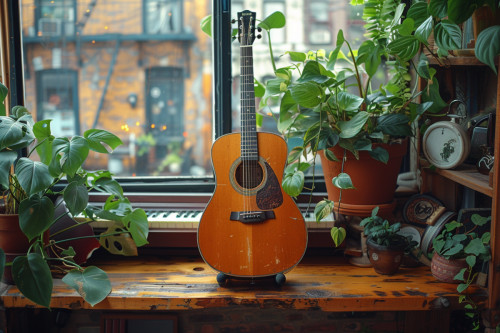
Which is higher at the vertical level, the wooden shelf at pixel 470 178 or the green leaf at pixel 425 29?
the green leaf at pixel 425 29

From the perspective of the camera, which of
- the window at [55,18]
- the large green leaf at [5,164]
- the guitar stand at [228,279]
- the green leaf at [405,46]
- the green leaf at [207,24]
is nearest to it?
the large green leaf at [5,164]

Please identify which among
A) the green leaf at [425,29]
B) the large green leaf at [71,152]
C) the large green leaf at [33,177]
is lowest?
the large green leaf at [33,177]

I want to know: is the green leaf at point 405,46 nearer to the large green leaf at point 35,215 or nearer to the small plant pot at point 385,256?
the small plant pot at point 385,256

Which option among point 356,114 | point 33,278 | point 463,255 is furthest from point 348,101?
point 33,278

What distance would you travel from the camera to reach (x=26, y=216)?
6.52ft

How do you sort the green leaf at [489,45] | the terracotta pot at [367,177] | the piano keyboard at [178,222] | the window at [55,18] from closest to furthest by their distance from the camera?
1. the green leaf at [489,45]
2. the terracotta pot at [367,177]
3. the piano keyboard at [178,222]
4. the window at [55,18]

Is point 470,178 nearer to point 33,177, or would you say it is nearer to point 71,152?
point 71,152

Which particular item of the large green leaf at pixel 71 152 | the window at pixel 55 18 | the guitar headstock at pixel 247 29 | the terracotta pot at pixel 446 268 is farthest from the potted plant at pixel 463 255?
the window at pixel 55 18

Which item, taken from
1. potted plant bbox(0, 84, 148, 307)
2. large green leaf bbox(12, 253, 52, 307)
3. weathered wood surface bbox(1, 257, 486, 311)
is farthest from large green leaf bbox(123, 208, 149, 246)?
large green leaf bbox(12, 253, 52, 307)

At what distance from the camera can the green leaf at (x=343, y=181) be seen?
85.8 inches

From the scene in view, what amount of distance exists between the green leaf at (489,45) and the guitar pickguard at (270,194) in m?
0.92

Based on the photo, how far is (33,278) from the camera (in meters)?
1.93

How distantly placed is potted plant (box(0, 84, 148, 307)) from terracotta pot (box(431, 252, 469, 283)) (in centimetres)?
123

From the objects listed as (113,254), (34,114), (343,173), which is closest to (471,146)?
(343,173)
